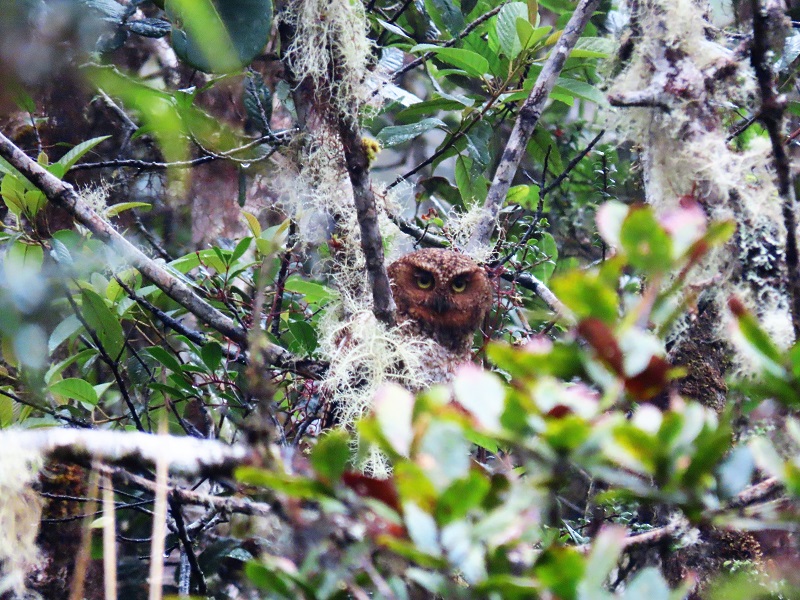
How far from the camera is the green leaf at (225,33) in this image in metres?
1.79

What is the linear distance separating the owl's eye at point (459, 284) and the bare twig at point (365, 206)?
0.46 meters

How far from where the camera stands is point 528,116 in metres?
2.41

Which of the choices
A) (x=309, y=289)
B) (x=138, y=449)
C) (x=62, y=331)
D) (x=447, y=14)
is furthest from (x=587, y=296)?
(x=447, y=14)

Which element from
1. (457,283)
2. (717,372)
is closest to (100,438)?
(457,283)

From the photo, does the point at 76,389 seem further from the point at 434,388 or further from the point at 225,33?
the point at 434,388

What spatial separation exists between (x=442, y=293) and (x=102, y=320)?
1078mm

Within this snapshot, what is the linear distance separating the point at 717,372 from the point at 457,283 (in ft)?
2.78

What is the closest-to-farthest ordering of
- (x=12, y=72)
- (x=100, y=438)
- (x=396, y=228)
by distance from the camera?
(x=100, y=438) < (x=12, y=72) < (x=396, y=228)

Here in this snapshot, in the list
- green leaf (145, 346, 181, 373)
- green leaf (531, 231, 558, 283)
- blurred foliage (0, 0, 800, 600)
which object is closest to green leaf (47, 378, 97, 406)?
blurred foliage (0, 0, 800, 600)

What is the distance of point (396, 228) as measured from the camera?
2424 millimetres

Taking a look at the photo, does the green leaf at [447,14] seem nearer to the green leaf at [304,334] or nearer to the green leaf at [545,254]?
the green leaf at [545,254]

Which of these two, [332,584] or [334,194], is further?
[334,194]

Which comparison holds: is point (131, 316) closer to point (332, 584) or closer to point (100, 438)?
point (100, 438)

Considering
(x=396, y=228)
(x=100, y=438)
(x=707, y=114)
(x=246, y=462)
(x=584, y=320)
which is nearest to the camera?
(x=584, y=320)
